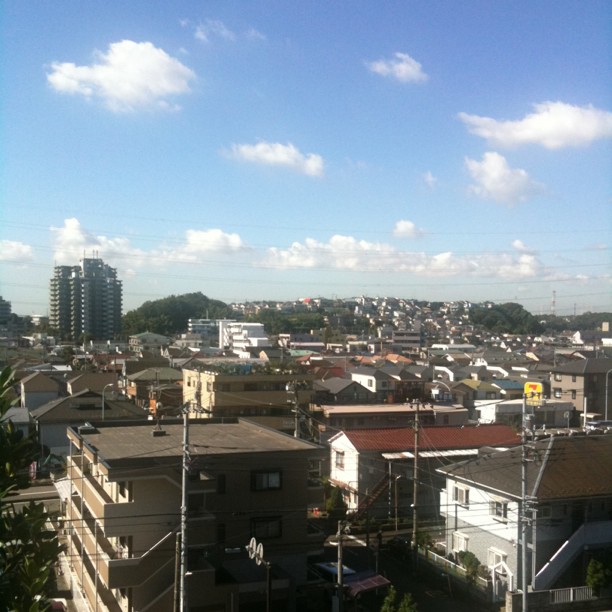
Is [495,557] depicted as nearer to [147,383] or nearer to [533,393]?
[533,393]

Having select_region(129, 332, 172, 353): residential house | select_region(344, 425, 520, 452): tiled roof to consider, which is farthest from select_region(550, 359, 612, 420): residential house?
select_region(129, 332, 172, 353): residential house

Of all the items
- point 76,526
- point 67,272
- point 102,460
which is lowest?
point 76,526

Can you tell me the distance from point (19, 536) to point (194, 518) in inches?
114

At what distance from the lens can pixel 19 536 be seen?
8.72 ft

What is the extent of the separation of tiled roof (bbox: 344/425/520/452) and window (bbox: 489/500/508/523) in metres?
3.35

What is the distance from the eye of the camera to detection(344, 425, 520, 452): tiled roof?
1064cm

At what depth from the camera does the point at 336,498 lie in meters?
9.23

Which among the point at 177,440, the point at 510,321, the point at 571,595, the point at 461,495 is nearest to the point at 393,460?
the point at 461,495

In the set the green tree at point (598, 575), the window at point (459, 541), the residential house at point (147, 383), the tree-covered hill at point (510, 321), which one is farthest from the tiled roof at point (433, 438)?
the tree-covered hill at point (510, 321)

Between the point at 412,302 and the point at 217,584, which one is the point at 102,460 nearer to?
the point at 217,584

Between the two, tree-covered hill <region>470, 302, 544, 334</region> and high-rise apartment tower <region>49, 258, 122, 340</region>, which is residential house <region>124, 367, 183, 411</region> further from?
tree-covered hill <region>470, 302, 544, 334</region>

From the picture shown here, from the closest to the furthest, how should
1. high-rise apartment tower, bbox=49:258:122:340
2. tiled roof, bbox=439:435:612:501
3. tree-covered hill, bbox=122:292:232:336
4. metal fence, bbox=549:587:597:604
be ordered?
metal fence, bbox=549:587:597:604
tiled roof, bbox=439:435:612:501
high-rise apartment tower, bbox=49:258:122:340
tree-covered hill, bbox=122:292:232:336

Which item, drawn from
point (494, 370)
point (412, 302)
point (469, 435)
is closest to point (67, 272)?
point (494, 370)

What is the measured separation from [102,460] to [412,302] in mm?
86884
